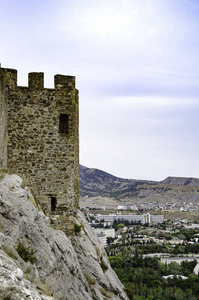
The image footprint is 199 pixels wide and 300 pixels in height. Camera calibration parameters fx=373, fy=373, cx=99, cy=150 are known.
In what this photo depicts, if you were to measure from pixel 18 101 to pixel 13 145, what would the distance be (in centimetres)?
130

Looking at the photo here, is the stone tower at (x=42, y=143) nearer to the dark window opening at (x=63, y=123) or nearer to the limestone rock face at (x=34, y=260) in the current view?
the dark window opening at (x=63, y=123)

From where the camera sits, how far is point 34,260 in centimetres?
657

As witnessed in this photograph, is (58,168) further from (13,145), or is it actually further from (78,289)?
(78,289)

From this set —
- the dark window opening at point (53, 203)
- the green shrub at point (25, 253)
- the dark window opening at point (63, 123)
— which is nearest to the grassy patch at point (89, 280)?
the dark window opening at point (53, 203)

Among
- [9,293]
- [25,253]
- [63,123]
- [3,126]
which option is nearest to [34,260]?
[25,253]

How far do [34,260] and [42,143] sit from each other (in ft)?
16.0

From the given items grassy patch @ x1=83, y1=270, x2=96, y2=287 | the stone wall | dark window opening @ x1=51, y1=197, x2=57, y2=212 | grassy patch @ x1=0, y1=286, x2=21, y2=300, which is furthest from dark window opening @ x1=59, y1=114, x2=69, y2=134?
grassy patch @ x1=0, y1=286, x2=21, y2=300

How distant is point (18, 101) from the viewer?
10.9 meters

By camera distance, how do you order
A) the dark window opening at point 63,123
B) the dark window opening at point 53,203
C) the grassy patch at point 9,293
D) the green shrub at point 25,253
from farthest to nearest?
the dark window opening at point 63,123 < the dark window opening at point 53,203 < the green shrub at point 25,253 < the grassy patch at point 9,293

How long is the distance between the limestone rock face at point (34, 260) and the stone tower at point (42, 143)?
1413 millimetres

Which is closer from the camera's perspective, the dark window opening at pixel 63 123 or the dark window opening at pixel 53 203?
the dark window opening at pixel 53 203

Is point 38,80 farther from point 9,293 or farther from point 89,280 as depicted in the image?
point 9,293

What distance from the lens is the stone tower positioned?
1076cm

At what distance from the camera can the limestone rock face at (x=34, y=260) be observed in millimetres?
4480
